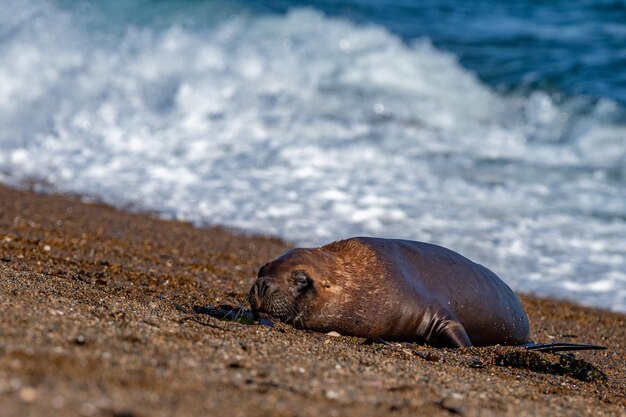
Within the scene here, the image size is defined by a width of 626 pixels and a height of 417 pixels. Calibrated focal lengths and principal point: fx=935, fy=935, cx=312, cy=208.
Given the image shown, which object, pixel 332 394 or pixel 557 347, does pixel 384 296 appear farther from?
pixel 332 394

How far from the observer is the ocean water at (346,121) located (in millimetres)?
8992

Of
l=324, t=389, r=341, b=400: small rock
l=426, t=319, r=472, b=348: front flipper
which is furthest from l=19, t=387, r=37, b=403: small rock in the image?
l=426, t=319, r=472, b=348: front flipper

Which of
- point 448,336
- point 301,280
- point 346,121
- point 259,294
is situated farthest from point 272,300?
point 346,121

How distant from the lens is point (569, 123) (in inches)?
547

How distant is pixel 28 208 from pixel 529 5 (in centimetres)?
1581

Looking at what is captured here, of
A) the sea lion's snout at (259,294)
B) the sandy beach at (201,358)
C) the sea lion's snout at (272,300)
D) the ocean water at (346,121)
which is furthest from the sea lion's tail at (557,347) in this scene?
the ocean water at (346,121)

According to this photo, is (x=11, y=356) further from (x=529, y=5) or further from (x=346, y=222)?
(x=529, y=5)

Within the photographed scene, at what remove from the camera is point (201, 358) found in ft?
10.7

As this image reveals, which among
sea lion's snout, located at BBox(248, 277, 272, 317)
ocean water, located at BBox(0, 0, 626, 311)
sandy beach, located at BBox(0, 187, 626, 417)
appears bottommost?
sandy beach, located at BBox(0, 187, 626, 417)

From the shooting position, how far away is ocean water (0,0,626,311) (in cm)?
899

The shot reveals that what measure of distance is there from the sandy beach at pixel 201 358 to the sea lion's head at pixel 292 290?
15cm

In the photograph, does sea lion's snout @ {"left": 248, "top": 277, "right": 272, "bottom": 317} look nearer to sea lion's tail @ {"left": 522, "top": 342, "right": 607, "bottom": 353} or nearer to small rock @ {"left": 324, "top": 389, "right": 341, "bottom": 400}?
sea lion's tail @ {"left": 522, "top": 342, "right": 607, "bottom": 353}

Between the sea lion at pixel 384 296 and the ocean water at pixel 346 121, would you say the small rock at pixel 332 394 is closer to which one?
the sea lion at pixel 384 296

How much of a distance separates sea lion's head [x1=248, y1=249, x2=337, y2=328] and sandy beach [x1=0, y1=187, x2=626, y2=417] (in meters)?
0.15
